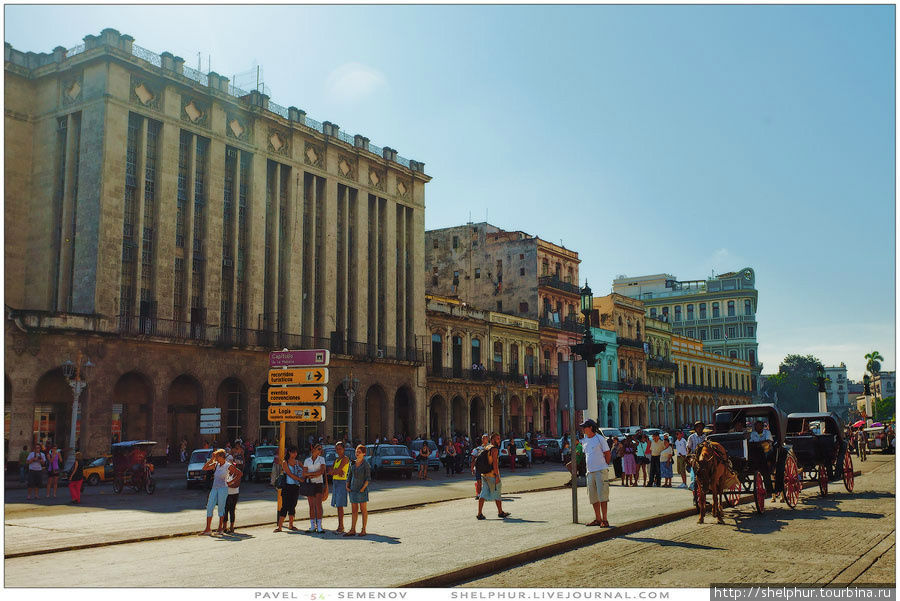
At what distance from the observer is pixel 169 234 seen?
118 feet

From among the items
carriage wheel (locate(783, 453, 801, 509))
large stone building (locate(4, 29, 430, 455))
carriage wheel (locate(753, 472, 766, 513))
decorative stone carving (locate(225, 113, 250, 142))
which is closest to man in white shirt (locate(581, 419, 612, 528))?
carriage wheel (locate(753, 472, 766, 513))

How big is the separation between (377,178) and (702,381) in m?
53.4

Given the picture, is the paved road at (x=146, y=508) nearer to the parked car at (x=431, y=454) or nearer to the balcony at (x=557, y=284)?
the parked car at (x=431, y=454)

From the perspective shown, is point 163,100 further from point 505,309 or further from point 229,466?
point 505,309

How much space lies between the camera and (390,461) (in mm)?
29250

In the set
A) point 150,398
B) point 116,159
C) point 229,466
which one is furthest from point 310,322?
point 229,466

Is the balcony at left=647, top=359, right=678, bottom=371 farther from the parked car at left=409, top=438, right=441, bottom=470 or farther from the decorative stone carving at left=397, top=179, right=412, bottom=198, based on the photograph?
the parked car at left=409, top=438, right=441, bottom=470

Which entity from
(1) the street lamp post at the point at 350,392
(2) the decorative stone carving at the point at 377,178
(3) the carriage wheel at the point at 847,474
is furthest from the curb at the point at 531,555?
(2) the decorative stone carving at the point at 377,178

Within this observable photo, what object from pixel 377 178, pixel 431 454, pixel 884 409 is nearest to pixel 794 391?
pixel 884 409

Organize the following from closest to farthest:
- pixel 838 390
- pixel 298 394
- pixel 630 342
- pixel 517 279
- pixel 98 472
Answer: pixel 298 394, pixel 98 472, pixel 517 279, pixel 630 342, pixel 838 390

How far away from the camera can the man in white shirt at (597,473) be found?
41.2 ft

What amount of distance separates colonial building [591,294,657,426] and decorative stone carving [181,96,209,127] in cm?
3976

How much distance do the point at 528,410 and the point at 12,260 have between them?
36609mm

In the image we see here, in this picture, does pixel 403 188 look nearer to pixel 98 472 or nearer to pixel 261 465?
pixel 261 465
